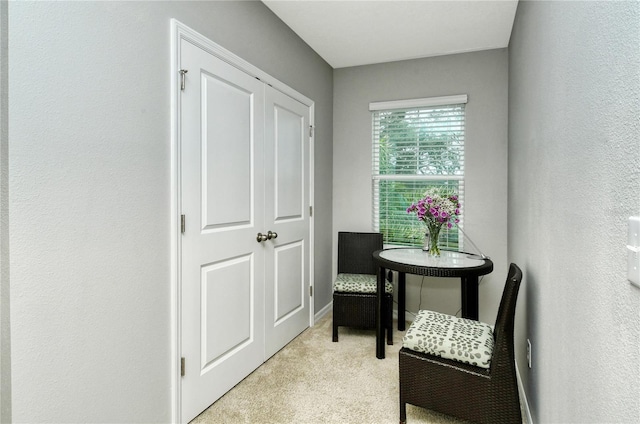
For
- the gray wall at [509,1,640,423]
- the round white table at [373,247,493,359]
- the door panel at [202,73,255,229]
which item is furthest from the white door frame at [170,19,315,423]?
the gray wall at [509,1,640,423]

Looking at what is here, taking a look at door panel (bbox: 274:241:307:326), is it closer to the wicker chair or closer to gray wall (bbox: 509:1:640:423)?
the wicker chair

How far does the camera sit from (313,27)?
2826 millimetres

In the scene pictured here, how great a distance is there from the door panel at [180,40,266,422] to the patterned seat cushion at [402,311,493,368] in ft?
3.50

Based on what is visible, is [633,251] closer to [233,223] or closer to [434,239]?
[233,223]

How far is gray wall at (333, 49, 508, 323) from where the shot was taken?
320 centimetres

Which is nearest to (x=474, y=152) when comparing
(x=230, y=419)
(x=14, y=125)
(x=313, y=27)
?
(x=313, y=27)

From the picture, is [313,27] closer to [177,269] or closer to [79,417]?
[177,269]

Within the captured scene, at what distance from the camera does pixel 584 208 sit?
1033 millimetres

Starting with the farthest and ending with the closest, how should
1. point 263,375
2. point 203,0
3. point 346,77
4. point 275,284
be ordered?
point 346,77 → point 275,284 → point 263,375 → point 203,0

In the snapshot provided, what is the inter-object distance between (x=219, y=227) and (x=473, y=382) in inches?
61.1

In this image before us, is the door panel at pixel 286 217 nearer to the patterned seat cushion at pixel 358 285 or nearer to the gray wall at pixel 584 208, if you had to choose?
the patterned seat cushion at pixel 358 285

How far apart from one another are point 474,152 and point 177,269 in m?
2.72

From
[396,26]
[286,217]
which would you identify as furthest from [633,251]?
[396,26]

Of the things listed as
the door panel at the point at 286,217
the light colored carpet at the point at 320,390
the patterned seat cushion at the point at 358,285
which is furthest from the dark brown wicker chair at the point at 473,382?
the door panel at the point at 286,217
